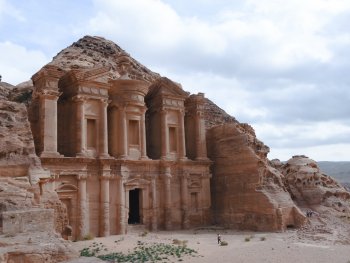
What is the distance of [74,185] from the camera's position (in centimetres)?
2339

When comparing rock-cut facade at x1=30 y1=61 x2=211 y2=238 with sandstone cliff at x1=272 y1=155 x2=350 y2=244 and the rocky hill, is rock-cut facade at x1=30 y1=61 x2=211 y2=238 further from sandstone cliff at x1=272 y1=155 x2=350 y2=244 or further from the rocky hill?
sandstone cliff at x1=272 y1=155 x2=350 y2=244

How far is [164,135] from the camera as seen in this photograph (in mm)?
28781

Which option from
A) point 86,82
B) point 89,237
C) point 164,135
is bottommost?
point 89,237

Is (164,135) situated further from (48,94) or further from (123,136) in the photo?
(48,94)

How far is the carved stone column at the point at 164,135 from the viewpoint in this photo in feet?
93.1

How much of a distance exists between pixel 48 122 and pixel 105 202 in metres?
6.14

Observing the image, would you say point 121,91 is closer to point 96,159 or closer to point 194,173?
point 96,159

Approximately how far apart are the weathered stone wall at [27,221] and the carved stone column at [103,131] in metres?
12.9

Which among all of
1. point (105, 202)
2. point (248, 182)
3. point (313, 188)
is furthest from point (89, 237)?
point (313, 188)

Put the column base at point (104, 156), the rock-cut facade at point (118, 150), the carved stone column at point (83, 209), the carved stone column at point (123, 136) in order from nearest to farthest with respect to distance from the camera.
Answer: the carved stone column at point (83, 209) < the rock-cut facade at point (118, 150) < the column base at point (104, 156) < the carved stone column at point (123, 136)

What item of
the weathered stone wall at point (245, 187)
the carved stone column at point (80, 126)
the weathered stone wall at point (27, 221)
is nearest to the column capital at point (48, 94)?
the carved stone column at point (80, 126)

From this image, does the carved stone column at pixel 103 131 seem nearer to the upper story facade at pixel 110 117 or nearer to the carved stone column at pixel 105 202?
the upper story facade at pixel 110 117

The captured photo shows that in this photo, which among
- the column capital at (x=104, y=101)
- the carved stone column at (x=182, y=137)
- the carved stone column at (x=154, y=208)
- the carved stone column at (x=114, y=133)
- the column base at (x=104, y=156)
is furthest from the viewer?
the carved stone column at (x=182, y=137)

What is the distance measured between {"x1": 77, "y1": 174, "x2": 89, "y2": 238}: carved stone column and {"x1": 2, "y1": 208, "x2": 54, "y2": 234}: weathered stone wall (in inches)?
448
